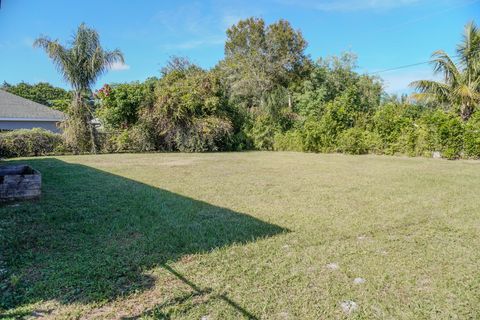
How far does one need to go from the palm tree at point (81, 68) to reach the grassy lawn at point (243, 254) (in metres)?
9.94

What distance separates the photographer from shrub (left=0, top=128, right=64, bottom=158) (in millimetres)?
12523

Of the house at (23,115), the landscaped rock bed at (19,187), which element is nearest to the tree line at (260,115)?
the house at (23,115)

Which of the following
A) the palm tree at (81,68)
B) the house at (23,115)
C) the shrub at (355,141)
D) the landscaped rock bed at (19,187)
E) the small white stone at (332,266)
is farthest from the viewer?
the house at (23,115)

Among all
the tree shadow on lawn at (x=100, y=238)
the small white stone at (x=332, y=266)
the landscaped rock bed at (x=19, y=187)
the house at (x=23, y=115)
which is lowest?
the small white stone at (x=332, y=266)

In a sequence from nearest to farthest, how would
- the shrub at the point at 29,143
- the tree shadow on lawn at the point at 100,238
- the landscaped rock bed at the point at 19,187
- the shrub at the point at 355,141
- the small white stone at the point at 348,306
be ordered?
the small white stone at the point at 348,306 < the tree shadow on lawn at the point at 100,238 < the landscaped rock bed at the point at 19,187 < the shrub at the point at 29,143 < the shrub at the point at 355,141

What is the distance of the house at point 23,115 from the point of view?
1675 centimetres

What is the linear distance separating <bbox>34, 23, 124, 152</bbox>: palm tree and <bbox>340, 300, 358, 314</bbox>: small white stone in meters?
14.8

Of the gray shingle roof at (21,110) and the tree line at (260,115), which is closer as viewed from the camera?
the tree line at (260,115)

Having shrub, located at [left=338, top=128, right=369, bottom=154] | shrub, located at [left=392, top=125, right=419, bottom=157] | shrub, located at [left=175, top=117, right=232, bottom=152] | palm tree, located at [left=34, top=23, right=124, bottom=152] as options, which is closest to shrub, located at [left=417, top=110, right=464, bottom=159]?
shrub, located at [left=392, top=125, right=419, bottom=157]

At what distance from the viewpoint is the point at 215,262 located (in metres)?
2.68

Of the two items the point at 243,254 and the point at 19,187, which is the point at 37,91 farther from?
the point at 243,254

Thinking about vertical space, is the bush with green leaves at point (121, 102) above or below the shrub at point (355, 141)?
above

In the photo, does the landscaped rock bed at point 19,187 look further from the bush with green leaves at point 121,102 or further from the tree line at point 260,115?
the bush with green leaves at point 121,102

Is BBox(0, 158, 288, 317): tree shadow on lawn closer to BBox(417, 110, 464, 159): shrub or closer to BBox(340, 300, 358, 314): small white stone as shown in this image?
BBox(340, 300, 358, 314): small white stone
